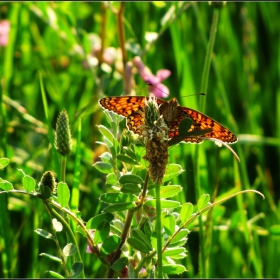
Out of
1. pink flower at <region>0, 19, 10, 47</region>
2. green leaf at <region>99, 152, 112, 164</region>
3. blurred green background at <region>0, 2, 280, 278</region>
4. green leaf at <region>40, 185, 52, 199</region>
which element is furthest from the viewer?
pink flower at <region>0, 19, 10, 47</region>

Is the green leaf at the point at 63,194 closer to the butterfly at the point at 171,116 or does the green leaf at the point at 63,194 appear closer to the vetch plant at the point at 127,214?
the vetch plant at the point at 127,214

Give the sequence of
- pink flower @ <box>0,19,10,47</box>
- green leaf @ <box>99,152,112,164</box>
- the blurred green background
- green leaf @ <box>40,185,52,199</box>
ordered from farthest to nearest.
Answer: pink flower @ <box>0,19,10,47</box> < the blurred green background < green leaf @ <box>99,152,112,164</box> < green leaf @ <box>40,185,52,199</box>

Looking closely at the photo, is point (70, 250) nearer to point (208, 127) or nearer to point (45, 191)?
point (45, 191)

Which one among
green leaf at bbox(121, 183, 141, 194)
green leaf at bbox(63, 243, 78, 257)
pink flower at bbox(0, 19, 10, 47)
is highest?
pink flower at bbox(0, 19, 10, 47)

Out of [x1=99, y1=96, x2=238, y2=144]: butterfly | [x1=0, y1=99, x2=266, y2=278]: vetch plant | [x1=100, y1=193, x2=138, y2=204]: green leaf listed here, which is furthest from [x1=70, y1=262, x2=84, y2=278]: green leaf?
Result: [x1=99, y1=96, x2=238, y2=144]: butterfly

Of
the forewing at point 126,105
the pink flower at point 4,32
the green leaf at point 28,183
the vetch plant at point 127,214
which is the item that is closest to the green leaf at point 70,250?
the vetch plant at point 127,214

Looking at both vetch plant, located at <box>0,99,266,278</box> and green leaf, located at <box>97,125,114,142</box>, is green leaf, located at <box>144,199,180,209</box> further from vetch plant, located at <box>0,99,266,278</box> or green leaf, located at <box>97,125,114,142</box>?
green leaf, located at <box>97,125,114,142</box>

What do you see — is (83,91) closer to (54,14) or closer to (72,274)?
(54,14)
